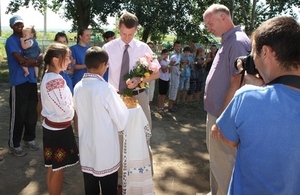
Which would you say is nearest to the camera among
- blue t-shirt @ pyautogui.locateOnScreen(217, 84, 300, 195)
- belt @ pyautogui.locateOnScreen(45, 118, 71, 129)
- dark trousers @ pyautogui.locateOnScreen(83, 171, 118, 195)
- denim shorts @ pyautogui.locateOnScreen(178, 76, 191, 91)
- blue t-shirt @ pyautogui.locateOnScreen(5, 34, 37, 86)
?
blue t-shirt @ pyautogui.locateOnScreen(217, 84, 300, 195)

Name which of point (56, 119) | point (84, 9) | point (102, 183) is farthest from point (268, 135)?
point (84, 9)

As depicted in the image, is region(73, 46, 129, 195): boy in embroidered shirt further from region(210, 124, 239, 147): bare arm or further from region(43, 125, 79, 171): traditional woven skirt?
region(210, 124, 239, 147): bare arm

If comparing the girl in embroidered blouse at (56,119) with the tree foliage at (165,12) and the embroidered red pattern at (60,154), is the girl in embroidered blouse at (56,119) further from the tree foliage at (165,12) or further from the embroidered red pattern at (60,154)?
the tree foliage at (165,12)

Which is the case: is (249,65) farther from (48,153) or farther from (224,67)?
(48,153)

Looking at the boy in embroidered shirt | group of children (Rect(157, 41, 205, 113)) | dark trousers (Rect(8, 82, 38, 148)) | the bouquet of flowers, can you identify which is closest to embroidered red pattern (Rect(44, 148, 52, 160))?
the boy in embroidered shirt

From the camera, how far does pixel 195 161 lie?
4.53 meters

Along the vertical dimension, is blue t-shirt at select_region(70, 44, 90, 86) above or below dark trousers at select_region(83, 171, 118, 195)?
above

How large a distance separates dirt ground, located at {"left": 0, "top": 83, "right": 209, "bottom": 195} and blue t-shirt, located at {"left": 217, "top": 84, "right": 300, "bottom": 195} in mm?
2296

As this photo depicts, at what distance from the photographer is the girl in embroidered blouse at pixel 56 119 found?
2.86 meters

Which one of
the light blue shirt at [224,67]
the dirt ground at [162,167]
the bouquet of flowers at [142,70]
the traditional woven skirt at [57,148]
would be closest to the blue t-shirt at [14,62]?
the dirt ground at [162,167]

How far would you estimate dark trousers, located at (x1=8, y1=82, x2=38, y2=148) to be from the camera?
432cm

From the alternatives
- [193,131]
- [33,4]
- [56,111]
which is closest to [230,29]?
[56,111]

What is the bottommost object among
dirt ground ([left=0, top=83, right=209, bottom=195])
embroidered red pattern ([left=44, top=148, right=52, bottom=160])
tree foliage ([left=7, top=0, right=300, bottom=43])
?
dirt ground ([left=0, top=83, right=209, bottom=195])

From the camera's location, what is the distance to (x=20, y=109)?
14.3ft
